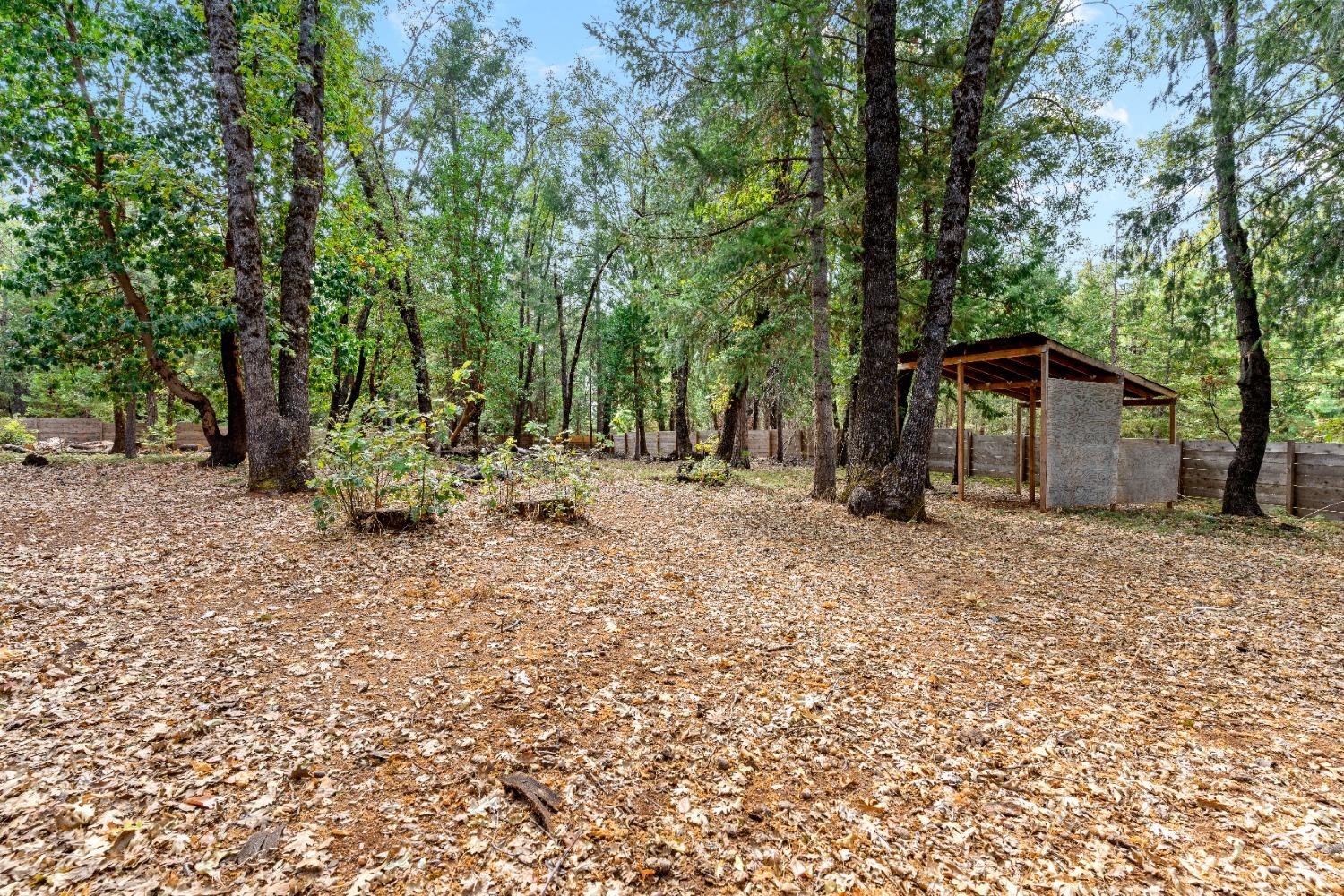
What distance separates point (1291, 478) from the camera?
9.05 meters

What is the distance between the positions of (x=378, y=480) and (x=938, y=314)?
626 cm

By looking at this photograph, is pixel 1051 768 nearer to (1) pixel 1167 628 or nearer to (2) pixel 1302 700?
(2) pixel 1302 700

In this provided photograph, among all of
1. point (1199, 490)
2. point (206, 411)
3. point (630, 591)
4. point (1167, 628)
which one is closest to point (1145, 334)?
point (1199, 490)

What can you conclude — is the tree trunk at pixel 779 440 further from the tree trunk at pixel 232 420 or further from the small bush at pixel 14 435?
the small bush at pixel 14 435

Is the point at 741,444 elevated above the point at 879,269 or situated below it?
→ below

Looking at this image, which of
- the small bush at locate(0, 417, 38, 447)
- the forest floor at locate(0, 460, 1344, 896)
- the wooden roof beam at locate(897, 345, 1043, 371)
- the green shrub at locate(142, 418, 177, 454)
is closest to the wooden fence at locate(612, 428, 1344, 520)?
the wooden roof beam at locate(897, 345, 1043, 371)

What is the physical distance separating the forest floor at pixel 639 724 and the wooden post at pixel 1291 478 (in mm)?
6701

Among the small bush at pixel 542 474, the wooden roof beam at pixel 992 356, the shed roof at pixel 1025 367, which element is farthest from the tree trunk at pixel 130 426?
the shed roof at pixel 1025 367

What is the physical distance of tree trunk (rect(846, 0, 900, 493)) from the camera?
6566 mm

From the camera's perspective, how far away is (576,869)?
161cm

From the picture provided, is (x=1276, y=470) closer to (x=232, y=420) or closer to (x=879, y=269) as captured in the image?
(x=879, y=269)

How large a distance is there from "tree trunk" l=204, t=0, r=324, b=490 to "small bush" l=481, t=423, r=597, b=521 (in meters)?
2.28

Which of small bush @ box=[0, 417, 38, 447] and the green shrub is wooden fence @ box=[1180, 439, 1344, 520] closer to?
the green shrub

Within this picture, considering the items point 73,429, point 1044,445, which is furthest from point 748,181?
point 73,429
